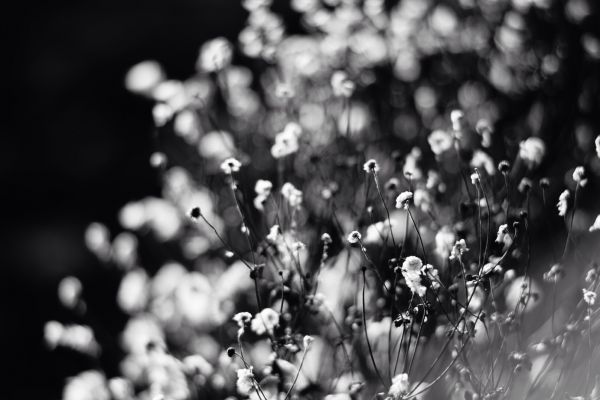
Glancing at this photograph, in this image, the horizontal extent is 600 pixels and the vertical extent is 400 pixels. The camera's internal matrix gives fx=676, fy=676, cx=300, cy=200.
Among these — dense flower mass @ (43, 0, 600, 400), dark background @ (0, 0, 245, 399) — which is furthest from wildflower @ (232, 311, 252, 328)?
dark background @ (0, 0, 245, 399)

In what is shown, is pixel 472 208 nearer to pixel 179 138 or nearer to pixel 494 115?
pixel 494 115

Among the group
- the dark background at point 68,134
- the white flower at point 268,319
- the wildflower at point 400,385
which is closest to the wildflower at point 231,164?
the white flower at point 268,319

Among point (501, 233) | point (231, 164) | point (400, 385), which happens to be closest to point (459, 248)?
point (501, 233)

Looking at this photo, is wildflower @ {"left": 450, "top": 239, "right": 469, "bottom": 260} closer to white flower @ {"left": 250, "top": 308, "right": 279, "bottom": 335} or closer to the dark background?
white flower @ {"left": 250, "top": 308, "right": 279, "bottom": 335}

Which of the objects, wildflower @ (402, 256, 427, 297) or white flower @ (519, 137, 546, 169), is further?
white flower @ (519, 137, 546, 169)

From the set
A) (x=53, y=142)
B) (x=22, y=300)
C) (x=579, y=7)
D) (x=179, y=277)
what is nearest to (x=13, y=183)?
(x=53, y=142)

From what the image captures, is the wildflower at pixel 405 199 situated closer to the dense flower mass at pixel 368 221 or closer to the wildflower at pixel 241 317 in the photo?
the dense flower mass at pixel 368 221
